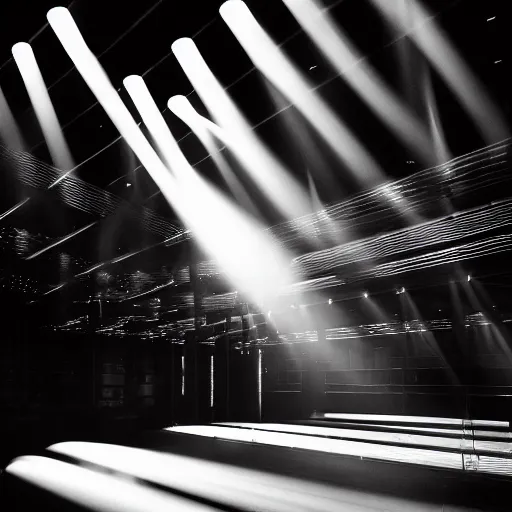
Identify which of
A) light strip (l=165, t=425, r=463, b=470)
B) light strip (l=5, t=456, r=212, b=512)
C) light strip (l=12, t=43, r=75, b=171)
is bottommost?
light strip (l=165, t=425, r=463, b=470)

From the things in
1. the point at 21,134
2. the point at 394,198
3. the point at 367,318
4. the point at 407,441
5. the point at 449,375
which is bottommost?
the point at 407,441

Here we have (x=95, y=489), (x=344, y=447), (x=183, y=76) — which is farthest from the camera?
(x=344, y=447)

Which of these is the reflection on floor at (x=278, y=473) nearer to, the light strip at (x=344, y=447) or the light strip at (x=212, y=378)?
the light strip at (x=344, y=447)

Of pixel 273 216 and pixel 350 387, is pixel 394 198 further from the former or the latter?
pixel 350 387

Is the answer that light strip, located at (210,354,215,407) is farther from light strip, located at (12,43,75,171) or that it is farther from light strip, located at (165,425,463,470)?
light strip, located at (12,43,75,171)

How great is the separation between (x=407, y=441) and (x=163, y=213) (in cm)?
436

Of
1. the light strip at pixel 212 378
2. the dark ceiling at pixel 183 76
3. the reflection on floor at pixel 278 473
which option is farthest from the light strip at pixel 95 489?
the light strip at pixel 212 378

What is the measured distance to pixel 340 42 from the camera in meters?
2.52

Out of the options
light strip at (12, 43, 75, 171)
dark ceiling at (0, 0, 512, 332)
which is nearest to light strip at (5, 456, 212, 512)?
dark ceiling at (0, 0, 512, 332)

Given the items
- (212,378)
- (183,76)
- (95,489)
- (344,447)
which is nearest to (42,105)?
(183,76)

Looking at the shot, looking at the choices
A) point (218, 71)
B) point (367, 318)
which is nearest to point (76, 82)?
point (218, 71)

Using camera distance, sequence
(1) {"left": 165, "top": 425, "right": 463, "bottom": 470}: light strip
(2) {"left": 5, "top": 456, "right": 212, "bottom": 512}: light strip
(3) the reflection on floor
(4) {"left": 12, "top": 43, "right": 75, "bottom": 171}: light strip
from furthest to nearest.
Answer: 1. (1) {"left": 165, "top": 425, "right": 463, "bottom": 470}: light strip
2. (3) the reflection on floor
3. (2) {"left": 5, "top": 456, "right": 212, "bottom": 512}: light strip
4. (4) {"left": 12, "top": 43, "right": 75, "bottom": 171}: light strip

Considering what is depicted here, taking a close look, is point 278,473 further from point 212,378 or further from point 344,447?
point 212,378

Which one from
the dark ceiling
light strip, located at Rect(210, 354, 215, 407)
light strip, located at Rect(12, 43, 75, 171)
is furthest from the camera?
light strip, located at Rect(210, 354, 215, 407)
